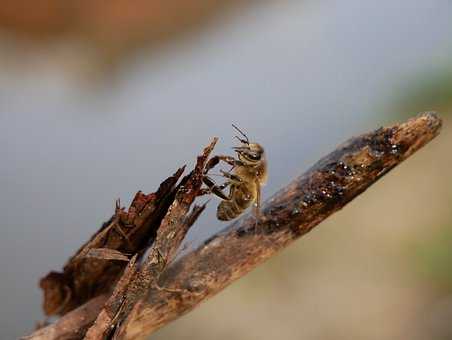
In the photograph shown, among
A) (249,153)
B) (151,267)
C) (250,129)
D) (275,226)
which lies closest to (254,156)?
(249,153)

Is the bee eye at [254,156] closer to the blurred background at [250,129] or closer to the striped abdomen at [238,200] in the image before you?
the striped abdomen at [238,200]

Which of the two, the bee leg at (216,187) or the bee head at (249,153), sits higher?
the bee head at (249,153)

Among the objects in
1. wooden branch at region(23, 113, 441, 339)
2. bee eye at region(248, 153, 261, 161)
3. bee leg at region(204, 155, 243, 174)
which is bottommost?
wooden branch at region(23, 113, 441, 339)

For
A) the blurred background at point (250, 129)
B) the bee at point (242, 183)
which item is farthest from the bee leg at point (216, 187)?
the blurred background at point (250, 129)

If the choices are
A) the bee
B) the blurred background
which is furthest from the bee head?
the blurred background

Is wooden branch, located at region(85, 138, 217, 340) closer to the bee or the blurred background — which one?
the bee
